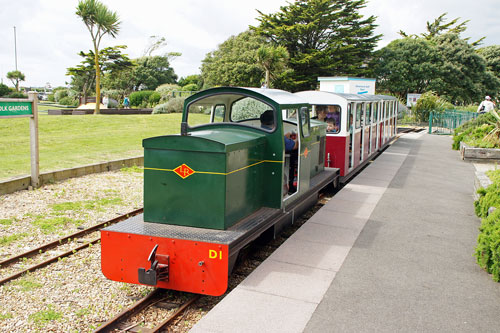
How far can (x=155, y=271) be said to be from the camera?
189 inches

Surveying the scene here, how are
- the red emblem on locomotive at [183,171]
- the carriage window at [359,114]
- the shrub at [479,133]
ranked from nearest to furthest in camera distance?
the red emblem on locomotive at [183,171] → the carriage window at [359,114] → the shrub at [479,133]

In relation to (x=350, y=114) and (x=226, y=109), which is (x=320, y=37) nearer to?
(x=350, y=114)

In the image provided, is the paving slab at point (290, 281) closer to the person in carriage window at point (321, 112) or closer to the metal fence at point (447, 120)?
the person in carriage window at point (321, 112)

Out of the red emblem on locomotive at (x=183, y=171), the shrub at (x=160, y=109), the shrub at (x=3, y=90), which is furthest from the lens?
the shrub at (x=3, y=90)

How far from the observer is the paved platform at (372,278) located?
168 inches

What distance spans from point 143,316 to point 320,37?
4128 cm

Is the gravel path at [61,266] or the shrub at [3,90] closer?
the gravel path at [61,266]

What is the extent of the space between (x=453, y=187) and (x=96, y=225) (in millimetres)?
8348

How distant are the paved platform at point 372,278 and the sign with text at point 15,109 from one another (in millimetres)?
6612

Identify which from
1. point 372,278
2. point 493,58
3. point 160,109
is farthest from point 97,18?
point 493,58

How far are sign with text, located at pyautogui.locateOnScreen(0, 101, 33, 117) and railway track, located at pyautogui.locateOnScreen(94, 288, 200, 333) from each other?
612cm

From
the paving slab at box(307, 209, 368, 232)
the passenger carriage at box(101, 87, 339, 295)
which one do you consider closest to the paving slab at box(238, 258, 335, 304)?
the passenger carriage at box(101, 87, 339, 295)

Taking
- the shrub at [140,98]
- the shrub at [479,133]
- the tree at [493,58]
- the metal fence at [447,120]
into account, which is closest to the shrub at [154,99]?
the shrub at [140,98]

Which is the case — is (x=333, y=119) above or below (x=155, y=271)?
above
